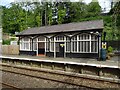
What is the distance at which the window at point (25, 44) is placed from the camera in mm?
27022

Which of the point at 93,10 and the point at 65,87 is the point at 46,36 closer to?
the point at 65,87

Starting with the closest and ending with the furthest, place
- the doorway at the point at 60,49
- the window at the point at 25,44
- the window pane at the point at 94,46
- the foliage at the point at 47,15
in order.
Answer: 1. the window pane at the point at 94,46
2. the doorway at the point at 60,49
3. the window at the point at 25,44
4. the foliage at the point at 47,15

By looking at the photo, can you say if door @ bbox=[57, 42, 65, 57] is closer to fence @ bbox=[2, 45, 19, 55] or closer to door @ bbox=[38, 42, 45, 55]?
door @ bbox=[38, 42, 45, 55]

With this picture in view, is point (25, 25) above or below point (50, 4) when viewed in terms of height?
below

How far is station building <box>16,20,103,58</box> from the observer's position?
68.1 feet

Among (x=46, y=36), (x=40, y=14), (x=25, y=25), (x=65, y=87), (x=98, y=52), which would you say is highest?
(x=40, y=14)

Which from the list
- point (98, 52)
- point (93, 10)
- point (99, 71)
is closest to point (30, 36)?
point (98, 52)

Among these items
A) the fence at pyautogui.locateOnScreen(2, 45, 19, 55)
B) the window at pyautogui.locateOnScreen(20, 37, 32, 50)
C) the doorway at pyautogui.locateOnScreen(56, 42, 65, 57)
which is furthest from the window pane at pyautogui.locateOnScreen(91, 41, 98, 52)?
the fence at pyautogui.locateOnScreen(2, 45, 19, 55)

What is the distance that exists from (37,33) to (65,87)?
1592 cm

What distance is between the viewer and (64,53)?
22797 mm

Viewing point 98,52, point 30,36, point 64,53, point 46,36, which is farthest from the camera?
point 30,36

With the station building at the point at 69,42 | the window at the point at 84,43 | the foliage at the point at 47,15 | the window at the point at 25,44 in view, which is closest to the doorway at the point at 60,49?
the station building at the point at 69,42

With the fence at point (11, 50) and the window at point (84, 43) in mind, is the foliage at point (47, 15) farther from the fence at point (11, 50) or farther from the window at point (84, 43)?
the window at point (84, 43)

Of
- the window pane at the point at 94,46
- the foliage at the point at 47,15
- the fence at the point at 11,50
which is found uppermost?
the foliage at the point at 47,15
